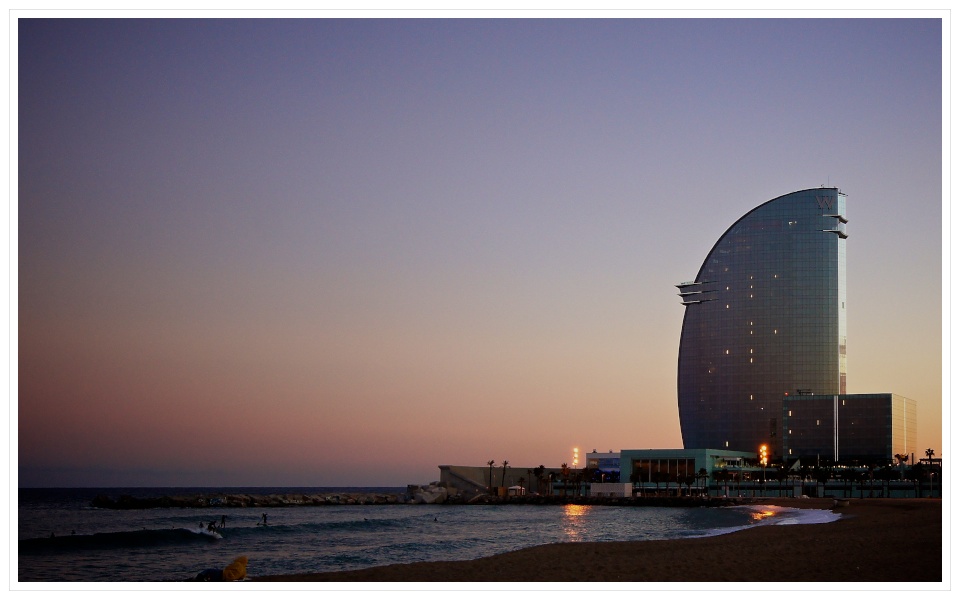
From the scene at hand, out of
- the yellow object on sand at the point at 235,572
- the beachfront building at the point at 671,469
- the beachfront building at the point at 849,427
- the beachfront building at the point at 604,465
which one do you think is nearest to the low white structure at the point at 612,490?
the beachfront building at the point at 671,469

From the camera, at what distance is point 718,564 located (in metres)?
17.6

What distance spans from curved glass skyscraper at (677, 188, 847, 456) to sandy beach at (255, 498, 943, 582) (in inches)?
4131

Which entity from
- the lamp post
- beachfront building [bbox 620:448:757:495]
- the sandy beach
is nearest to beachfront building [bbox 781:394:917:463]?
the lamp post

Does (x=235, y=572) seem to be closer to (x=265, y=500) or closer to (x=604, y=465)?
(x=265, y=500)

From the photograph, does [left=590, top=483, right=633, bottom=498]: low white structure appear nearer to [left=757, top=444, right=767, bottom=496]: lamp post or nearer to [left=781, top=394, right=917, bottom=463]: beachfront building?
[left=757, top=444, right=767, bottom=496]: lamp post

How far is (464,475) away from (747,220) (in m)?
52.8

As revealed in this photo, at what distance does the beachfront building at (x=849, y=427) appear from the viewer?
4454 inches

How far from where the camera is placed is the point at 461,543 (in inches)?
1372

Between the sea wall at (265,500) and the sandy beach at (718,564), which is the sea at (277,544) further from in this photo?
the sea wall at (265,500)

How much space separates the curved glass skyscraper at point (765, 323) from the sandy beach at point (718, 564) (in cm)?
10493

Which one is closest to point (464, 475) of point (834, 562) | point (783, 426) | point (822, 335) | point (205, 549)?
point (783, 426)

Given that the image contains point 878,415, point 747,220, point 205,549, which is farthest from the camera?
point 747,220

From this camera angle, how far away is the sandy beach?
Result: 14.4 meters
